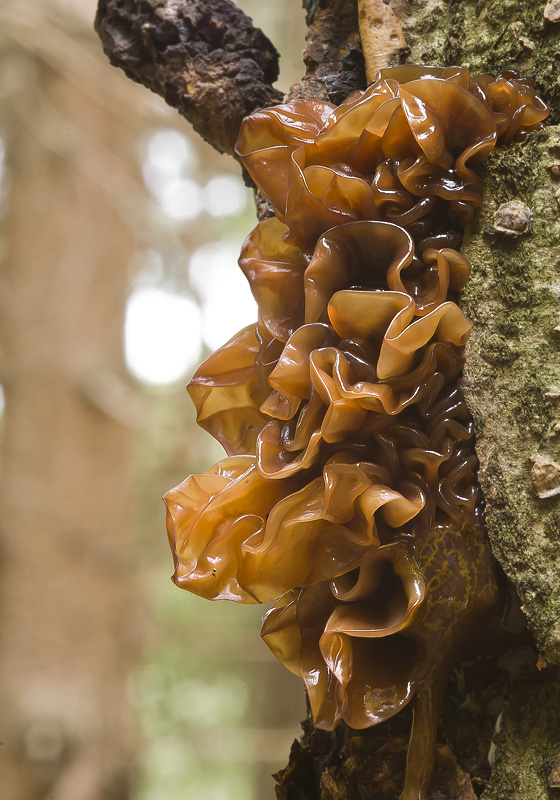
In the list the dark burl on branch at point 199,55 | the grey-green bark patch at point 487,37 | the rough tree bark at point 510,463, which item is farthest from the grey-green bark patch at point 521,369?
the dark burl on branch at point 199,55

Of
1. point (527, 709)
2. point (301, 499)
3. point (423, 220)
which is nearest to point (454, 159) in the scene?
point (423, 220)

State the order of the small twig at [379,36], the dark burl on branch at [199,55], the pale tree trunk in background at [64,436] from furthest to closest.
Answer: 1. the pale tree trunk in background at [64,436]
2. the dark burl on branch at [199,55]
3. the small twig at [379,36]

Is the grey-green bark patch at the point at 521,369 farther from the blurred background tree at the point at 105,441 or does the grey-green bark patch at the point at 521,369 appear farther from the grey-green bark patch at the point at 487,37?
the blurred background tree at the point at 105,441

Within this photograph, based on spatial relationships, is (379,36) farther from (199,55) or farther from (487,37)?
(199,55)

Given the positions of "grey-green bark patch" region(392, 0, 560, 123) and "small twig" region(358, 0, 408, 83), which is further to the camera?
"small twig" region(358, 0, 408, 83)

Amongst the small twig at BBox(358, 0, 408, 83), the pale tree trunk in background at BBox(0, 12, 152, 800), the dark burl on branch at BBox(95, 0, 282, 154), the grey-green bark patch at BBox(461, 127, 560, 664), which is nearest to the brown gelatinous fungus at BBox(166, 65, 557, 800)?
the grey-green bark patch at BBox(461, 127, 560, 664)

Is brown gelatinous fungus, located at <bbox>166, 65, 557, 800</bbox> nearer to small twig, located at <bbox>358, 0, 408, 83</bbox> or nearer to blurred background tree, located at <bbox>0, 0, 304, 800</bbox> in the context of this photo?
small twig, located at <bbox>358, 0, 408, 83</bbox>

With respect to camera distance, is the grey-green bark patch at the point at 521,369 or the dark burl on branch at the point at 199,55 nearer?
the grey-green bark patch at the point at 521,369
